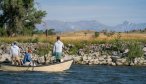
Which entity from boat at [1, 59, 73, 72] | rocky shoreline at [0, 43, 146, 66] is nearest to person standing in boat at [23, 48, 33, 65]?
boat at [1, 59, 73, 72]

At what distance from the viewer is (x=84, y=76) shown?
34.4m

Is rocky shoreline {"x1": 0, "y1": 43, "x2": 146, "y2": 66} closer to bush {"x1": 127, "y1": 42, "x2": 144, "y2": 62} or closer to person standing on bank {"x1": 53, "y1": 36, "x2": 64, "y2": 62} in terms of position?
bush {"x1": 127, "y1": 42, "x2": 144, "y2": 62}

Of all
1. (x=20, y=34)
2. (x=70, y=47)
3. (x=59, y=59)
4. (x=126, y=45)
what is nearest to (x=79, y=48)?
(x=70, y=47)

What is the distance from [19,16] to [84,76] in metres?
35.3

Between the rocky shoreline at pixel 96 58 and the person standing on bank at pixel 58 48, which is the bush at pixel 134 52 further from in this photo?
the person standing on bank at pixel 58 48

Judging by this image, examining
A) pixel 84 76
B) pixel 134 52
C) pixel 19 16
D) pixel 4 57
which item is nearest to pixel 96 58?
pixel 134 52

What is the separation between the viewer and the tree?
67.4 metres

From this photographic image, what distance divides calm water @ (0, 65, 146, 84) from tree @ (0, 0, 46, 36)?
29.2m

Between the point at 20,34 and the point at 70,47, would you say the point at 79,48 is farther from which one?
the point at 20,34

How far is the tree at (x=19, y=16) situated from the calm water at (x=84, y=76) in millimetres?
29187

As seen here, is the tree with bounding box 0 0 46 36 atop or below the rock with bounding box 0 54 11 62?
atop

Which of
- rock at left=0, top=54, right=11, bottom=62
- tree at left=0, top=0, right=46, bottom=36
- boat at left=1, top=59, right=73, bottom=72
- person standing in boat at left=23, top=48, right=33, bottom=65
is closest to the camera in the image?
boat at left=1, top=59, right=73, bottom=72

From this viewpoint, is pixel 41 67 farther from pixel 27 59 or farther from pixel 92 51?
pixel 92 51

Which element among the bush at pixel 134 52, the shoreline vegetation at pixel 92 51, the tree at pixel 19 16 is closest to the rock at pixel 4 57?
the shoreline vegetation at pixel 92 51
